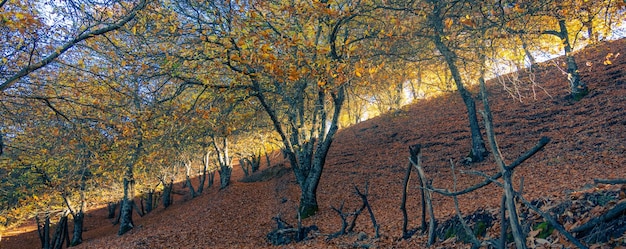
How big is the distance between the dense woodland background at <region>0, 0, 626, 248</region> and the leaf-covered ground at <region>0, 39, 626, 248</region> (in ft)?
0.27

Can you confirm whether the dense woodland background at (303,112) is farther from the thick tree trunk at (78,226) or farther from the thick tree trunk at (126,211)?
the thick tree trunk at (78,226)

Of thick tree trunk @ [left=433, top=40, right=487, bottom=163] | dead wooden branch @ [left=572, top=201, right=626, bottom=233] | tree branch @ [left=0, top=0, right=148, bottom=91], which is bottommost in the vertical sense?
dead wooden branch @ [left=572, top=201, right=626, bottom=233]

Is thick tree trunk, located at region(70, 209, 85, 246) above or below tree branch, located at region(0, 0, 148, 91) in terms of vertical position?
below

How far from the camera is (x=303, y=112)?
1471 centimetres

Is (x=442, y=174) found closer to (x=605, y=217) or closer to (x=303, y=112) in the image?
(x=303, y=112)

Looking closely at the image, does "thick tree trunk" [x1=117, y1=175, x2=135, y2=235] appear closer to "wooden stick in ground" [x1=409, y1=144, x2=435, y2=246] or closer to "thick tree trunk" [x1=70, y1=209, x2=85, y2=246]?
"thick tree trunk" [x1=70, y1=209, x2=85, y2=246]

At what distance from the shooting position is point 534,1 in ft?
21.6

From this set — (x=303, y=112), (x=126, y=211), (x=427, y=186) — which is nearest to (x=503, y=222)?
(x=427, y=186)

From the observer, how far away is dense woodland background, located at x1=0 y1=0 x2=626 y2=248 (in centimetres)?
655

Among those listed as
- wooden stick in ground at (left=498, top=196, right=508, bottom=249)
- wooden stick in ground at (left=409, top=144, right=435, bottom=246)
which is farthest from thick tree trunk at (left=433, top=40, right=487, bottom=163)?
wooden stick in ground at (left=498, top=196, right=508, bottom=249)

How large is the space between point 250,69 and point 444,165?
9.50 metres

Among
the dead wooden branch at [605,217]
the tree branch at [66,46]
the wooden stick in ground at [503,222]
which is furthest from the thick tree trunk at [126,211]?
the dead wooden branch at [605,217]

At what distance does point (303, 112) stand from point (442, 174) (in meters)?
6.17

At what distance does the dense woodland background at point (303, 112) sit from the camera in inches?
258
